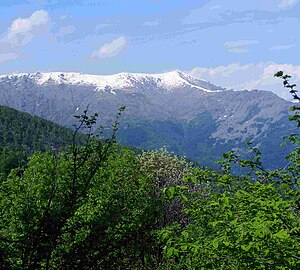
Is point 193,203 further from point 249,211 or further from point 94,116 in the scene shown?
point 94,116

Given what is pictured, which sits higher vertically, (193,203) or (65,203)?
(65,203)

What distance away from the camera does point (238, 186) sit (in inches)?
436

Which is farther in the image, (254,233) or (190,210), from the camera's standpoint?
(190,210)

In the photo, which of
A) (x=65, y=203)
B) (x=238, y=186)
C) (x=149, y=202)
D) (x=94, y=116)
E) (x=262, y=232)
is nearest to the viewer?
(x=65, y=203)

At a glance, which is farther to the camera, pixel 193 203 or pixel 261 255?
pixel 193 203

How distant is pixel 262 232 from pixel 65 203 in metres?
3.49

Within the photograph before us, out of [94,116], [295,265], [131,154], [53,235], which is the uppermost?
[94,116]

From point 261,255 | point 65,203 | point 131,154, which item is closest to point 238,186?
point 261,255

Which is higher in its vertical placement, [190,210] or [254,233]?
[254,233]

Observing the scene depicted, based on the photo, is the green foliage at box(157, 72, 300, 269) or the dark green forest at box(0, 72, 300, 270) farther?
the green foliage at box(157, 72, 300, 269)

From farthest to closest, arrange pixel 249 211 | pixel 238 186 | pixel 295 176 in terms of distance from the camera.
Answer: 1. pixel 238 186
2. pixel 295 176
3. pixel 249 211

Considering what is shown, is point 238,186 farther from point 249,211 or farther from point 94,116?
point 94,116

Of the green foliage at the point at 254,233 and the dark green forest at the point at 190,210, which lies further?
the green foliage at the point at 254,233

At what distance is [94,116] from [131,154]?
29.5 meters
